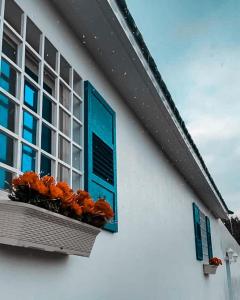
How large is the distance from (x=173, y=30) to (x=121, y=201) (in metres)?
2.04

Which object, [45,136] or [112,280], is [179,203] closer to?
[112,280]

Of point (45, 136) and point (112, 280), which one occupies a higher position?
point (45, 136)

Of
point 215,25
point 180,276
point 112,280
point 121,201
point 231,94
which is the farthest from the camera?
point 231,94

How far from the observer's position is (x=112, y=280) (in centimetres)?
367

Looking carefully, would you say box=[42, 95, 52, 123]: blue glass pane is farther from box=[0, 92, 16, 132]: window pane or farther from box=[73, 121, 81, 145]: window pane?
box=[0, 92, 16, 132]: window pane

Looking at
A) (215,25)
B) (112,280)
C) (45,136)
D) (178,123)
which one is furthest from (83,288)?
(215,25)

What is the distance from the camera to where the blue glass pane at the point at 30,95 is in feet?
9.97

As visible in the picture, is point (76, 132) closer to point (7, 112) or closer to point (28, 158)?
point (28, 158)

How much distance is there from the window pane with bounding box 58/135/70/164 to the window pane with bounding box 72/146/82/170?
81 millimetres

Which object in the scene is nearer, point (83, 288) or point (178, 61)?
point (83, 288)

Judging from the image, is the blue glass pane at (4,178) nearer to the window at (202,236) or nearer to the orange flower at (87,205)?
the orange flower at (87,205)

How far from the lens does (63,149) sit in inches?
130

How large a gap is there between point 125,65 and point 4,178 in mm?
1854

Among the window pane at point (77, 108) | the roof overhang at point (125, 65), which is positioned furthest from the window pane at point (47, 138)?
the roof overhang at point (125, 65)
